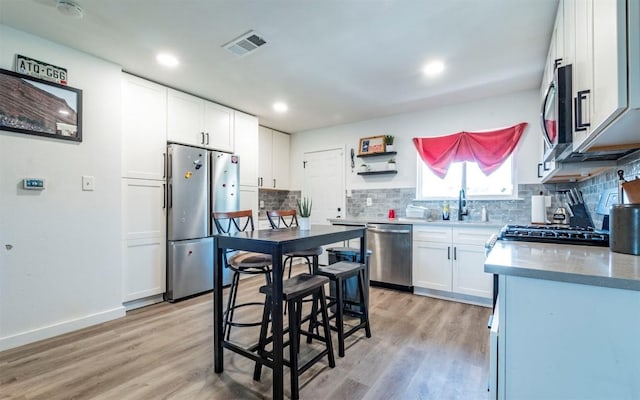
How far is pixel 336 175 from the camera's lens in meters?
4.96

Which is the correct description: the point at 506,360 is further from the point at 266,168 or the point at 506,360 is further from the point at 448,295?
the point at 266,168

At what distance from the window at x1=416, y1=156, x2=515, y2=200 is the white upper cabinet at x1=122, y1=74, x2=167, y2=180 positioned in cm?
331

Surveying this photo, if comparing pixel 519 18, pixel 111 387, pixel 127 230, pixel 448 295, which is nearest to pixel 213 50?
pixel 127 230

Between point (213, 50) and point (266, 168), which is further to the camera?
point (266, 168)

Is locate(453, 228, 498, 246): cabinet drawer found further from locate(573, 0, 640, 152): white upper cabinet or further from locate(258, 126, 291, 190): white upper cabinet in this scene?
locate(258, 126, 291, 190): white upper cabinet

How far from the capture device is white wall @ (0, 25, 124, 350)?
7.38ft

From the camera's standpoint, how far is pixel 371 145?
447 centimetres

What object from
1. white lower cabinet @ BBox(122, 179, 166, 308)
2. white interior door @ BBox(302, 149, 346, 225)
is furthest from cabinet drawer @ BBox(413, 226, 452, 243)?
white lower cabinet @ BBox(122, 179, 166, 308)

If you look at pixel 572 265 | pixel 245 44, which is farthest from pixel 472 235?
pixel 245 44

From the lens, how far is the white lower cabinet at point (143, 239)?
298 cm

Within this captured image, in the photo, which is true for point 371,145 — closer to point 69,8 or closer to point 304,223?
point 304,223

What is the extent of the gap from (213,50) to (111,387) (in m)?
2.58

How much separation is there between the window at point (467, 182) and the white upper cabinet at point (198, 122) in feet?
8.90

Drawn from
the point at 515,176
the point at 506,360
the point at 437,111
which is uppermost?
the point at 437,111
